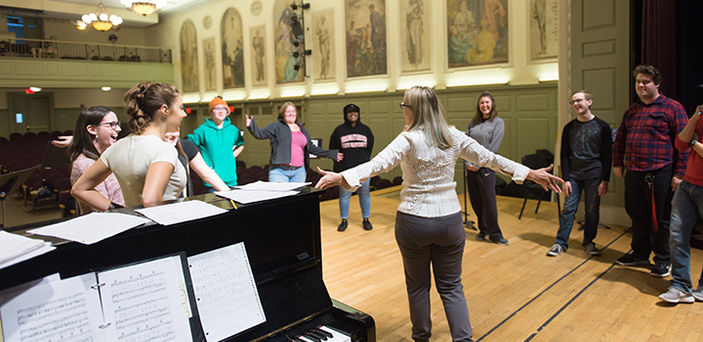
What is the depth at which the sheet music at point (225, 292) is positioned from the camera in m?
1.74

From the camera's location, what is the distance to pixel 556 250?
16.8 feet

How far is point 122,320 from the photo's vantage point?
1509mm

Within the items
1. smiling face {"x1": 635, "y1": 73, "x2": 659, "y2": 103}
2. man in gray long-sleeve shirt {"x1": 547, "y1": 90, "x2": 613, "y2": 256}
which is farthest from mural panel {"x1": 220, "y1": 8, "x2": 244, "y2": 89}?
smiling face {"x1": 635, "y1": 73, "x2": 659, "y2": 103}

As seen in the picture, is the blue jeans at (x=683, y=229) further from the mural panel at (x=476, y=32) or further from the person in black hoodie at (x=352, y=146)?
the mural panel at (x=476, y=32)

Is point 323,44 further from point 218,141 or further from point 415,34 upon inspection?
point 218,141

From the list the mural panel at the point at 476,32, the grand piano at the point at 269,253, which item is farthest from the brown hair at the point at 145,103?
the mural panel at the point at 476,32

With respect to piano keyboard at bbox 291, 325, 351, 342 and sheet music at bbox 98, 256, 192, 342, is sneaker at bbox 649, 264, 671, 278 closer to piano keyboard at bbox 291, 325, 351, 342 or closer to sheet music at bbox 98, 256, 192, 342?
piano keyboard at bbox 291, 325, 351, 342

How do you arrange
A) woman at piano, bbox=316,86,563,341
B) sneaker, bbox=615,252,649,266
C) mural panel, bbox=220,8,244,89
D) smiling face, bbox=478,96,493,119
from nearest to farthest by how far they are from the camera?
1. woman at piano, bbox=316,86,563,341
2. sneaker, bbox=615,252,649,266
3. smiling face, bbox=478,96,493,119
4. mural panel, bbox=220,8,244,89

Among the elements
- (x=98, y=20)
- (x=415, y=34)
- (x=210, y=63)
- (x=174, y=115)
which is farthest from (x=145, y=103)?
(x=210, y=63)

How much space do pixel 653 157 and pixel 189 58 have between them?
1732cm

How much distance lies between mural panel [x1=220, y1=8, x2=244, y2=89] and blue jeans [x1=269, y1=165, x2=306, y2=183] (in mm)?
11096

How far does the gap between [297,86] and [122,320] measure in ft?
42.9

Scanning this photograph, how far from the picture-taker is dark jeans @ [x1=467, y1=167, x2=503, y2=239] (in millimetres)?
5559

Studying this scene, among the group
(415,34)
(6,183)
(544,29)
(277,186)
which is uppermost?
(415,34)
